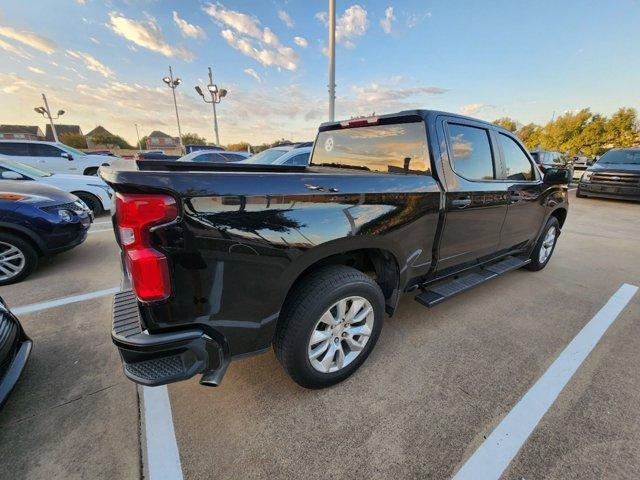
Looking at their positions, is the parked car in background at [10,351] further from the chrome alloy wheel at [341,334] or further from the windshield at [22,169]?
the windshield at [22,169]

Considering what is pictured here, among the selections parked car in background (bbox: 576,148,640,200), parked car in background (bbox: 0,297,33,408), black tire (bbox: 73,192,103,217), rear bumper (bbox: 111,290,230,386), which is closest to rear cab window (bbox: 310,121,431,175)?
rear bumper (bbox: 111,290,230,386)

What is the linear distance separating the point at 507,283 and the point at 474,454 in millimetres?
2803

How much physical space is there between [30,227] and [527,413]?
523cm

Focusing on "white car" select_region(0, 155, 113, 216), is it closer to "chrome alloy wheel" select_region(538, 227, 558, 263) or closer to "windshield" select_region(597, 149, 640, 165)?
"chrome alloy wheel" select_region(538, 227, 558, 263)

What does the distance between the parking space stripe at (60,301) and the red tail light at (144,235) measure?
2.61m

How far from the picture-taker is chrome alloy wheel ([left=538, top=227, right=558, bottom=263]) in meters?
4.20

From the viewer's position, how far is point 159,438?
5.81 feet

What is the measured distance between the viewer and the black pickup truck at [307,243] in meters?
1.40

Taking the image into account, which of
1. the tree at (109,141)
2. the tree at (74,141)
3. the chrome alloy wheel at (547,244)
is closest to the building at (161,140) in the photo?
the tree at (109,141)

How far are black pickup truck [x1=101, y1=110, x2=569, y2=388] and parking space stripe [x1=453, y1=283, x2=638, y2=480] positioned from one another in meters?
0.87

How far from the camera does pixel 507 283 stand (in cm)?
394

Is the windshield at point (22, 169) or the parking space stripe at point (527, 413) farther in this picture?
the windshield at point (22, 169)

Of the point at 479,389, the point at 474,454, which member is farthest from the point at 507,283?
the point at 474,454

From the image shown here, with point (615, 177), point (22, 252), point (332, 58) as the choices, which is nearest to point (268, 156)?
point (332, 58)
